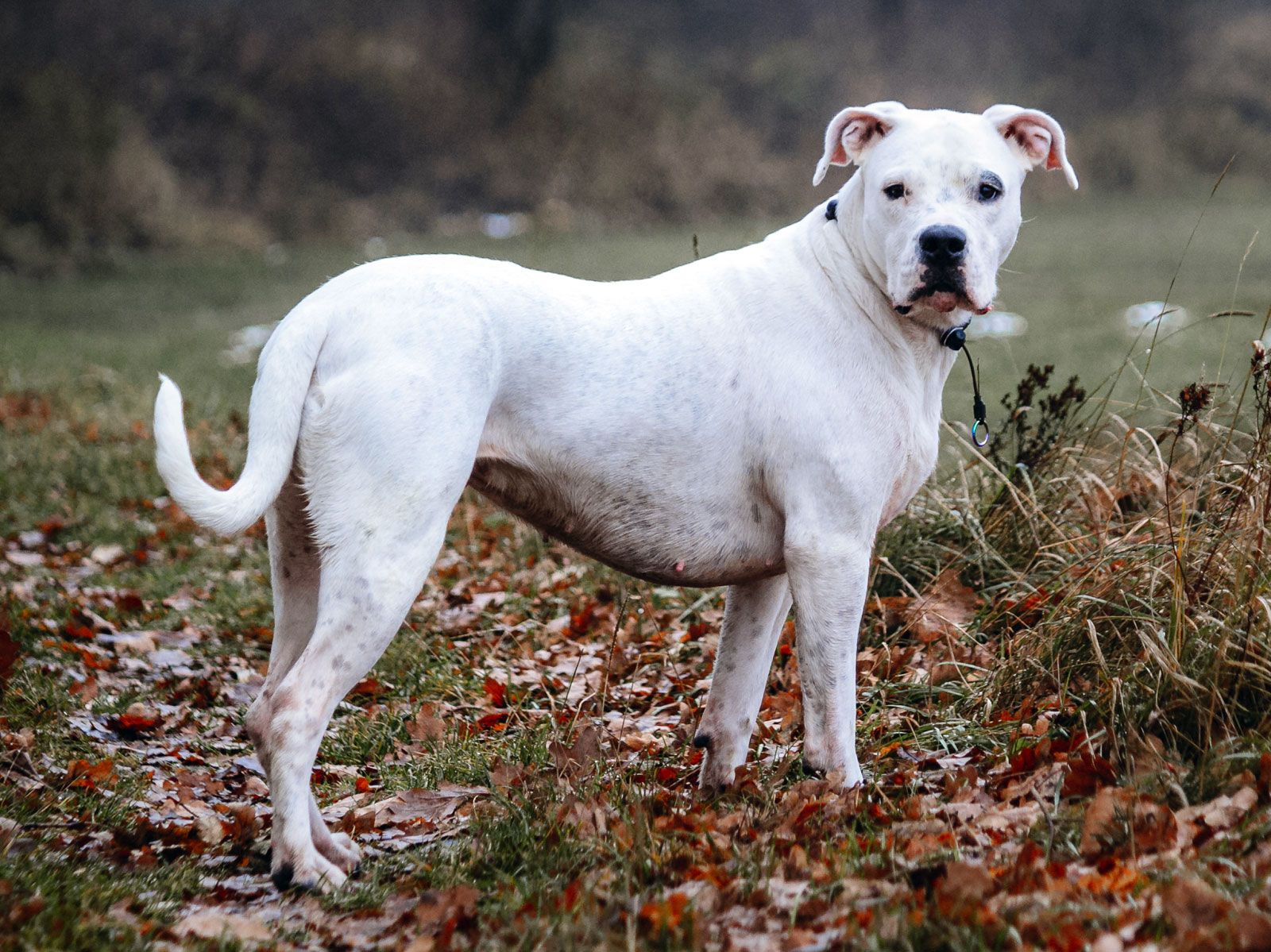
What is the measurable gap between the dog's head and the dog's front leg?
74 centimetres

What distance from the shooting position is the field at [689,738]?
2855mm

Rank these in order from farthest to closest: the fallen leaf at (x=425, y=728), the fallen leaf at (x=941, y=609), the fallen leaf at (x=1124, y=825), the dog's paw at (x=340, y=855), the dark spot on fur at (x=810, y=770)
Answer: the fallen leaf at (x=941, y=609)
the fallen leaf at (x=425, y=728)
the dark spot on fur at (x=810, y=770)
the dog's paw at (x=340, y=855)
the fallen leaf at (x=1124, y=825)

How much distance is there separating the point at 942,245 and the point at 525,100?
29043mm

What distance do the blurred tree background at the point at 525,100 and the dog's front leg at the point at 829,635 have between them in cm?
2106

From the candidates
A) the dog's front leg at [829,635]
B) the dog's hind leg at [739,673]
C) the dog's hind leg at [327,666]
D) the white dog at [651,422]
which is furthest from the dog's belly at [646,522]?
the dog's hind leg at [327,666]

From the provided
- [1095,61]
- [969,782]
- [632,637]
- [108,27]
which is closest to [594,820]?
[969,782]

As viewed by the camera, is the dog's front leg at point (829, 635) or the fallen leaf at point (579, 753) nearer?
the dog's front leg at point (829, 635)

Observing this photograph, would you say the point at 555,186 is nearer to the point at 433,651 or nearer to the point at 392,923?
the point at 433,651

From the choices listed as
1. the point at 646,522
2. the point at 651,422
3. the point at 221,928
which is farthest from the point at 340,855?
the point at 651,422

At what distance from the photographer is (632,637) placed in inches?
216

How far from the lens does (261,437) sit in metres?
3.31

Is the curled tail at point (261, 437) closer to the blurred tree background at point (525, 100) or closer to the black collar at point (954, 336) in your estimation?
the black collar at point (954, 336)

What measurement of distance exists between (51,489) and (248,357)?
19.3 ft

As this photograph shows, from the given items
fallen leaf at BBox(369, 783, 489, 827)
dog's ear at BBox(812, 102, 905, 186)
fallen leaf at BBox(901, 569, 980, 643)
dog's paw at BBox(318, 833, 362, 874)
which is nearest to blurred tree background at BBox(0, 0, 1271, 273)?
fallen leaf at BBox(901, 569, 980, 643)
